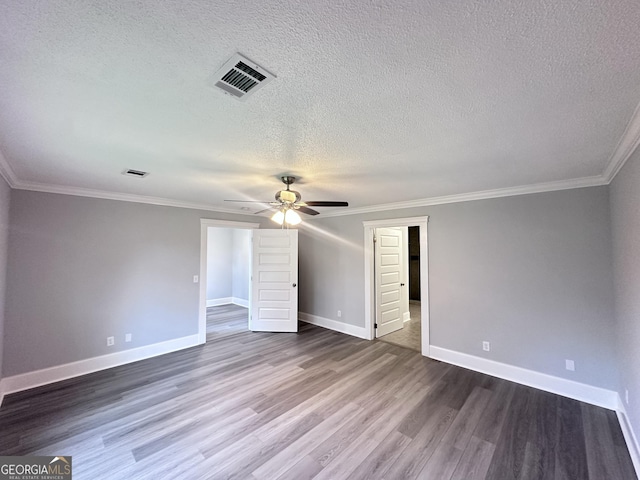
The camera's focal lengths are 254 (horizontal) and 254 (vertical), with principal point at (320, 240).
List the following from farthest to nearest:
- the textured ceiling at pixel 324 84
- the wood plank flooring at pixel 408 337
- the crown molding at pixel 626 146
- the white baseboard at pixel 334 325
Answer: the white baseboard at pixel 334 325 < the wood plank flooring at pixel 408 337 < the crown molding at pixel 626 146 < the textured ceiling at pixel 324 84

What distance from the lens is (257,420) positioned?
2.48 meters

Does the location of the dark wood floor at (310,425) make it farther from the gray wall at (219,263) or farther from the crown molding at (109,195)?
the gray wall at (219,263)

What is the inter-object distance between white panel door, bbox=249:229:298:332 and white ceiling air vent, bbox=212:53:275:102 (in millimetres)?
3994

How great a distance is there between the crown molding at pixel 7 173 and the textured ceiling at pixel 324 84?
2.3 inches

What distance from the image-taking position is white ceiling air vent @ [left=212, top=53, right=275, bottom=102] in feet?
3.67

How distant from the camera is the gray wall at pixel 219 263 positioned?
744 centimetres

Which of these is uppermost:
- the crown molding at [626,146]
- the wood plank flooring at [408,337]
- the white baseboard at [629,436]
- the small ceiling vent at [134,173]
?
the small ceiling vent at [134,173]

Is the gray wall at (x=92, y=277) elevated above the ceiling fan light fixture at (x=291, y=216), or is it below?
below

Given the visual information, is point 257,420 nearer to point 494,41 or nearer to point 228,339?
point 228,339

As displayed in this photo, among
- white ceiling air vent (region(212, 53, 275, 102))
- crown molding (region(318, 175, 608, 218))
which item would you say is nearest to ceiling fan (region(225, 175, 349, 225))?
white ceiling air vent (region(212, 53, 275, 102))

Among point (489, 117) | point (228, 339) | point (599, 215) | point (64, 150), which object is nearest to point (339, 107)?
point (489, 117)

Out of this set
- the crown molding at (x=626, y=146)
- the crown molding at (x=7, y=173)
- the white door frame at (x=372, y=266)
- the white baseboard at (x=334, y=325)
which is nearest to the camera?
the crown molding at (x=626, y=146)

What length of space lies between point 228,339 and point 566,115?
5.20m

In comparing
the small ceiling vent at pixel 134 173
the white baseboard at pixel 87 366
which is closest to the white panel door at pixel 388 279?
the white baseboard at pixel 87 366
